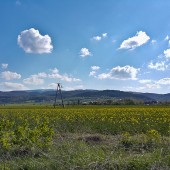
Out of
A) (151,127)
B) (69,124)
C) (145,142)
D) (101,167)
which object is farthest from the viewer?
(69,124)

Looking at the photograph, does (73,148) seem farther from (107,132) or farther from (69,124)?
(69,124)

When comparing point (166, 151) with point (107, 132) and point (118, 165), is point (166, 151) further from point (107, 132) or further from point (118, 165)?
point (107, 132)

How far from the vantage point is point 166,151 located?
7.91 metres

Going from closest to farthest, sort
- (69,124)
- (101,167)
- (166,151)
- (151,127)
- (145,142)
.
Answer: (101,167) → (166,151) → (145,142) → (151,127) → (69,124)

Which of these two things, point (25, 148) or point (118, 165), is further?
point (25, 148)

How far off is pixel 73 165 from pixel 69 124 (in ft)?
52.2

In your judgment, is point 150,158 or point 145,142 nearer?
point 150,158

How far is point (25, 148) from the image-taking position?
450 inches

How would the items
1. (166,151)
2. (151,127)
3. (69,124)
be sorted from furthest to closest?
1. (69,124)
2. (151,127)
3. (166,151)

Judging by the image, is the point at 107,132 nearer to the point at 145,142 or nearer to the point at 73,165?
the point at 145,142

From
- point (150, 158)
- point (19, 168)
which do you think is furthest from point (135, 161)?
point (19, 168)

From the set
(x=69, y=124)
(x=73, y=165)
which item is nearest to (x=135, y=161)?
(x=73, y=165)

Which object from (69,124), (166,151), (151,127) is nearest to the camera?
(166,151)

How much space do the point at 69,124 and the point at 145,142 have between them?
1231 centimetres
